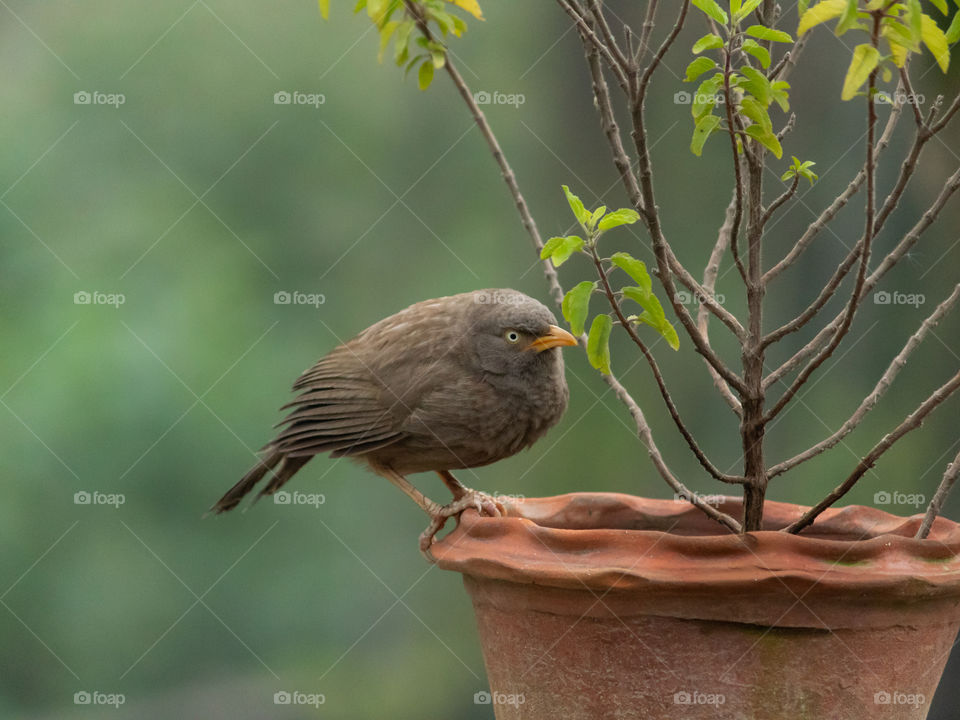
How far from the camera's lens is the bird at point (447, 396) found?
218 centimetres

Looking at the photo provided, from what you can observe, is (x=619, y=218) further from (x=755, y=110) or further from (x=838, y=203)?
(x=838, y=203)

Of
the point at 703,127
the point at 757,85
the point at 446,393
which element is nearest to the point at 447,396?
the point at 446,393

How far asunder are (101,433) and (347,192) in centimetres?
106

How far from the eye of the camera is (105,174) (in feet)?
9.73

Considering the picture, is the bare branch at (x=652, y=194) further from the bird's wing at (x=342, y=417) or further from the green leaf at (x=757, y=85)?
the bird's wing at (x=342, y=417)

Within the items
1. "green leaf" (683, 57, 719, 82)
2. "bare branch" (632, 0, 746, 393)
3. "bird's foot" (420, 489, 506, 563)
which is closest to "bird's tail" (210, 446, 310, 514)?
"bird's foot" (420, 489, 506, 563)

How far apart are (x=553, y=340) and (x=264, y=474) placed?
898mm

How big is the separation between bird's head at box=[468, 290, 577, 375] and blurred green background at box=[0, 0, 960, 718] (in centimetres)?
83

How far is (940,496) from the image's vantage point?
1760 mm

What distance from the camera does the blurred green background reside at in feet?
9.65

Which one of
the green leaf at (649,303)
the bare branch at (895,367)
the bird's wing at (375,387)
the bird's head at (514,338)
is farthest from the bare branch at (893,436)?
the bird's wing at (375,387)

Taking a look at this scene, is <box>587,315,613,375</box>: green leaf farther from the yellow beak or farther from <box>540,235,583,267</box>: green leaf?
the yellow beak

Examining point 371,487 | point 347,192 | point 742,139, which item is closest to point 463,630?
point 371,487

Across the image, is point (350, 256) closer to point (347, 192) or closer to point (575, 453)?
point (347, 192)
